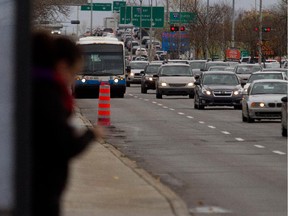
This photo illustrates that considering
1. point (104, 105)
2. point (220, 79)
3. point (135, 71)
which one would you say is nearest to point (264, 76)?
point (220, 79)

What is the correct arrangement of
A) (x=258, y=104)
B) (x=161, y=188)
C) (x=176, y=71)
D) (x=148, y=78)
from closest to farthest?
1. (x=161, y=188)
2. (x=258, y=104)
3. (x=176, y=71)
4. (x=148, y=78)

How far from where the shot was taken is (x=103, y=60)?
179 ft

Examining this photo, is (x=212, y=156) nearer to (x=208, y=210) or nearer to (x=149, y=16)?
(x=208, y=210)

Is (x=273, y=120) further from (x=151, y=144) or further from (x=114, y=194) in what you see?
(x=114, y=194)

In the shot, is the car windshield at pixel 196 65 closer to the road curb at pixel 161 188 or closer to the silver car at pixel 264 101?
the silver car at pixel 264 101

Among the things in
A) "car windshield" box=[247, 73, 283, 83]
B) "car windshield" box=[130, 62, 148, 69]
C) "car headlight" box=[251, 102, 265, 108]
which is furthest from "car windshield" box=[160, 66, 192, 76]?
"car windshield" box=[130, 62, 148, 69]

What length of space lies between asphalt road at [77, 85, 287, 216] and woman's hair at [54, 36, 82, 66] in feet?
22.4

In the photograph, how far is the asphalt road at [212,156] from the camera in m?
14.3

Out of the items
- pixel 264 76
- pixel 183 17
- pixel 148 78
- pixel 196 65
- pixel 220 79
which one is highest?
pixel 183 17

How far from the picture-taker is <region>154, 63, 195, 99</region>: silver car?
55.6 meters

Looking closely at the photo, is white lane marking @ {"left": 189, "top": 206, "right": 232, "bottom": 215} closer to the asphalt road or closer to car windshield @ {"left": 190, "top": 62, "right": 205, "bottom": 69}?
the asphalt road

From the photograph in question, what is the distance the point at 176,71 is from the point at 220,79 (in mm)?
11244

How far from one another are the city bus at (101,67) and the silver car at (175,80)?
2.02 m

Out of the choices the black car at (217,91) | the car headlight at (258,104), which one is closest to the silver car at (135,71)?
the black car at (217,91)
